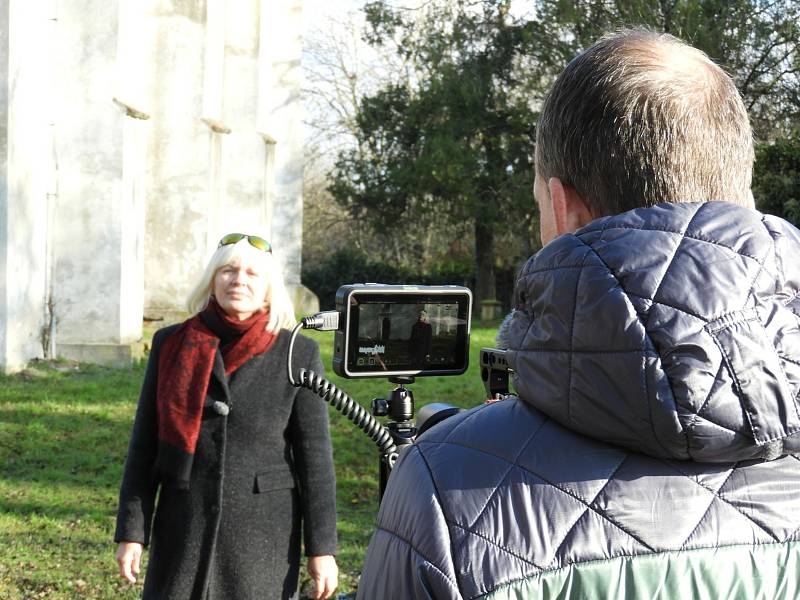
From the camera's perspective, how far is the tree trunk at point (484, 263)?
99.2 ft

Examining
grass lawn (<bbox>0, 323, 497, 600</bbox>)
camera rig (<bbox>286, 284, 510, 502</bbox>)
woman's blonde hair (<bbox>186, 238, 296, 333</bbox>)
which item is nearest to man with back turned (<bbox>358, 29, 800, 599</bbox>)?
camera rig (<bbox>286, 284, 510, 502</bbox>)

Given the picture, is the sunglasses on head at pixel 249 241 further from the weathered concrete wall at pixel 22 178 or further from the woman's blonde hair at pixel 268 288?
the weathered concrete wall at pixel 22 178

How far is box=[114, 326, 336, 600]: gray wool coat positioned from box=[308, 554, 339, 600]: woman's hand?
3 centimetres

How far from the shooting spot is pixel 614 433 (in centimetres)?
118

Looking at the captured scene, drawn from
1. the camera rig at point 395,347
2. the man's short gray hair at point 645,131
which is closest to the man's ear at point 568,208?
the man's short gray hair at point 645,131

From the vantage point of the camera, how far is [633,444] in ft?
3.92

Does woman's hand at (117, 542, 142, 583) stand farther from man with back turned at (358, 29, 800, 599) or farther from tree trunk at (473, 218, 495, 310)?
tree trunk at (473, 218, 495, 310)

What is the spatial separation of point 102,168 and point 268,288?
10.1 meters

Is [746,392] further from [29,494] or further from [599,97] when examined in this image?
[29,494]

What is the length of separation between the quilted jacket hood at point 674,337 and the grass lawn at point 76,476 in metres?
4.82

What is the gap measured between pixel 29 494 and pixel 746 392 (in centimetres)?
690

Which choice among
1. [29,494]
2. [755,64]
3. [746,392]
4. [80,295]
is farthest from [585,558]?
[755,64]

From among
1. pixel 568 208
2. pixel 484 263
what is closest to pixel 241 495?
pixel 568 208

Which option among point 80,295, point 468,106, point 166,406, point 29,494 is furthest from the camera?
point 468,106
